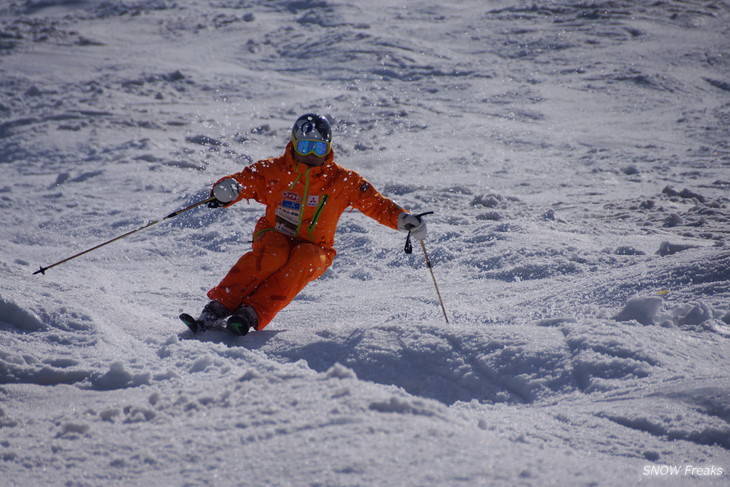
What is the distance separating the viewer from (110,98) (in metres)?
10.1

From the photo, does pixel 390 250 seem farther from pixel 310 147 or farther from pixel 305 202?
pixel 310 147

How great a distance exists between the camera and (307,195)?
4.20 metres

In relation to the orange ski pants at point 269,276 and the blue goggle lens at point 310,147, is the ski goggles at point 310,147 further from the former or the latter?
the orange ski pants at point 269,276

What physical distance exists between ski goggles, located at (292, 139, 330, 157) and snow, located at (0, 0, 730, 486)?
106 cm

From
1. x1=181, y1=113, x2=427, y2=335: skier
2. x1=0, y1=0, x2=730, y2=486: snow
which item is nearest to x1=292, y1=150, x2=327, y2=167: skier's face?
x1=181, y1=113, x2=427, y2=335: skier

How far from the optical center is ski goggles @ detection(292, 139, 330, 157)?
13.6 ft

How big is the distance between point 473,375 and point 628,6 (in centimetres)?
1358

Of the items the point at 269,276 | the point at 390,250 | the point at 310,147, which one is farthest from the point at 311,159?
the point at 390,250

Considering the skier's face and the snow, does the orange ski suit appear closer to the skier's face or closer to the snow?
the skier's face

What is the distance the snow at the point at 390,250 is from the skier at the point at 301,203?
0.43 meters

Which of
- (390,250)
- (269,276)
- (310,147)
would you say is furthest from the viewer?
(390,250)

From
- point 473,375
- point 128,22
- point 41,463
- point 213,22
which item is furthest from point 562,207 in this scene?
point 128,22

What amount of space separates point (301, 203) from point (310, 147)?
0.35m

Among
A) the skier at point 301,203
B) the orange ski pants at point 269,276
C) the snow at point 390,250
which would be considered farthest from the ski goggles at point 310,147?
the snow at point 390,250
